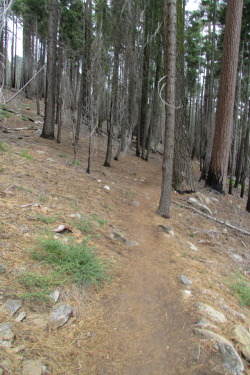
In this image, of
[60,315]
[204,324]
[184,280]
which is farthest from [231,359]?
[60,315]

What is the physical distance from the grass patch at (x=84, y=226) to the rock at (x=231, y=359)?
2.44m

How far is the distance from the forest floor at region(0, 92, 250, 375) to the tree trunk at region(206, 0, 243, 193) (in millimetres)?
3538

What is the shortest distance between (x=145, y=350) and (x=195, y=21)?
21.4 m

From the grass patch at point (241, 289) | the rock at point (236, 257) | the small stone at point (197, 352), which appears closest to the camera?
the small stone at point (197, 352)

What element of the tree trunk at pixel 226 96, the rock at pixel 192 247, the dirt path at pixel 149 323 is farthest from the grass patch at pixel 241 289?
the tree trunk at pixel 226 96

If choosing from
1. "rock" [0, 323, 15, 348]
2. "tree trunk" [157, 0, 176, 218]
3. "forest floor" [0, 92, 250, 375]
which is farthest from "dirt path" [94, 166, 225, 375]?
"tree trunk" [157, 0, 176, 218]

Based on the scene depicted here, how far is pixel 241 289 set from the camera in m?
3.46

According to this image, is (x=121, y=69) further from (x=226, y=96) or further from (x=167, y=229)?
(x=167, y=229)

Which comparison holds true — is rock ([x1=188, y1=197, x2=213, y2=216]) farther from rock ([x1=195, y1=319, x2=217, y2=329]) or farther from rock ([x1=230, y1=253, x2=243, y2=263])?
rock ([x1=195, y1=319, x2=217, y2=329])

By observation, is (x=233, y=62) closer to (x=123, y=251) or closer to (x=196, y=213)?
(x=196, y=213)

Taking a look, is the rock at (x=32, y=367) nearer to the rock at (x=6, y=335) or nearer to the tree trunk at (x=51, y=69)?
the rock at (x=6, y=335)

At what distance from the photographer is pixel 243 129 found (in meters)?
15.4

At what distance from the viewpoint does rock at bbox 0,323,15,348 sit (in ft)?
5.88

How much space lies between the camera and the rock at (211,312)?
2.66 metres
